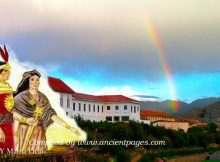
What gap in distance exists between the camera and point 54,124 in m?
35.0

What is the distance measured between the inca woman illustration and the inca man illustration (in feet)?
1.40

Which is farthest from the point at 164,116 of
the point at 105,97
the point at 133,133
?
the point at 133,133

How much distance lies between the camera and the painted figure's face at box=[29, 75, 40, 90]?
1326 inches

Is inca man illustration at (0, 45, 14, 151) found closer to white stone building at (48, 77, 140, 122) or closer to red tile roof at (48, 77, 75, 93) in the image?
red tile roof at (48, 77, 75, 93)

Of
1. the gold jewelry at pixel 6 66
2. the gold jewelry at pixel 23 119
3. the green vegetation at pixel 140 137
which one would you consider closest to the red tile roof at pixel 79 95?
the green vegetation at pixel 140 137

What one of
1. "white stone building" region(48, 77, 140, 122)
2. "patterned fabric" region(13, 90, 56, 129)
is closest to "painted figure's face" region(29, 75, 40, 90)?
"patterned fabric" region(13, 90, 56, 129)

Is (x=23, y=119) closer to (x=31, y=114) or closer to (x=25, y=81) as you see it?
(x=31, y=114)

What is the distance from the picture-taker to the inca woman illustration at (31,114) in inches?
1276

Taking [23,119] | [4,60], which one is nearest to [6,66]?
[4,60]

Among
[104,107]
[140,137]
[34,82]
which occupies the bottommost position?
[140,137]

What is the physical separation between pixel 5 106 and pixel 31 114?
2274 mm

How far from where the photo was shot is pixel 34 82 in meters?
33.8

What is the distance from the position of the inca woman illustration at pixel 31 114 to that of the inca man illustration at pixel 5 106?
16.8 inches

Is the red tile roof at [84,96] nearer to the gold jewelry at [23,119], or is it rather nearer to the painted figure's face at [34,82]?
the painted figure's face at [34,82]
